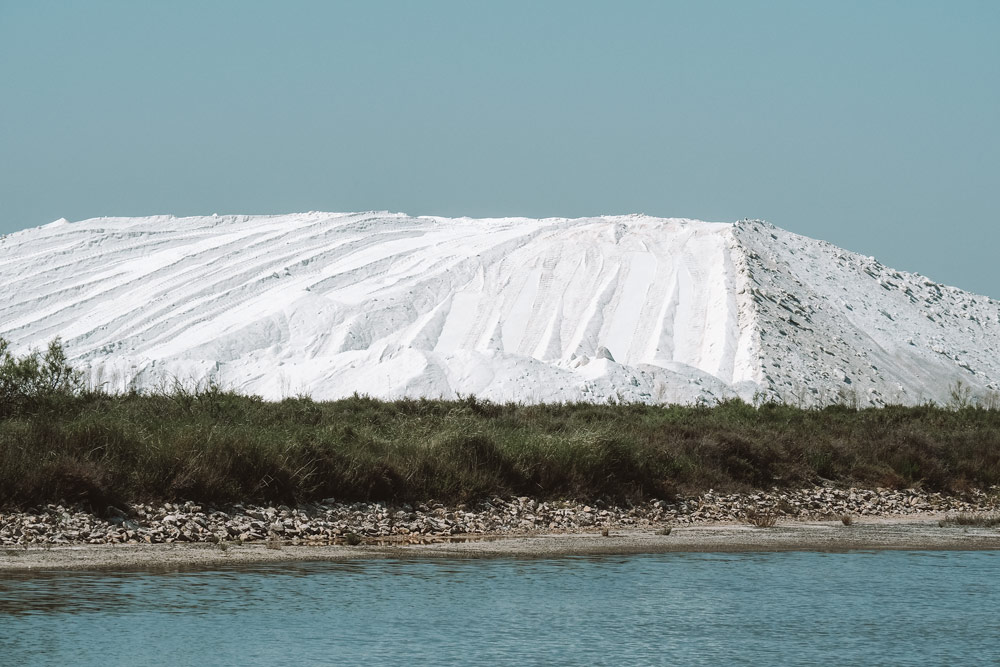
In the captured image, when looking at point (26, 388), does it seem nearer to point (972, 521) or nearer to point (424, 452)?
point (424, 452)

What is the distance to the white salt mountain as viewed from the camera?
129ft

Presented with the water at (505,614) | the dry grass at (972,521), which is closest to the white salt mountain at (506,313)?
the dry grass at (972,521)

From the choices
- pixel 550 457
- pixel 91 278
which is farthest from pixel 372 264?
pixel 550 457

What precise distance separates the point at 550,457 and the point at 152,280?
41.6 m

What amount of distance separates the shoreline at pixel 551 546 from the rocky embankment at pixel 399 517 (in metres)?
0.33

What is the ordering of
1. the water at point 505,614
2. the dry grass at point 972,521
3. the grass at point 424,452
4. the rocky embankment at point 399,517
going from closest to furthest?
the water at point 505,614 → the rocky embankment at point 399,517 → the grass at point 424,452 → the dry grass at point 972,521

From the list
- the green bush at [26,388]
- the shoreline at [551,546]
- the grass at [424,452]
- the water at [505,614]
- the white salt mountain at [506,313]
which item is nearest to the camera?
the water at [505,614]

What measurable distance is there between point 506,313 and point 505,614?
3774cm

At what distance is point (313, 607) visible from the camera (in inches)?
419

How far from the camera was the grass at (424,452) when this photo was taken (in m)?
15.1

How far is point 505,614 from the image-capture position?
10578mm

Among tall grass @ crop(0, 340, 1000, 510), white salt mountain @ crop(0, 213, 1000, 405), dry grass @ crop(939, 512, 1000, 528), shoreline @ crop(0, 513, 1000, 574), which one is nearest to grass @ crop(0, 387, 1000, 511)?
tall grass @ crop(0, 340, 1000, 510)

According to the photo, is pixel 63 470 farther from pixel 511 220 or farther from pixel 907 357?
pixel 511 220

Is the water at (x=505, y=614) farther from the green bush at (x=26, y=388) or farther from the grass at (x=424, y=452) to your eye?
the green bush at (x=26, y=388)
